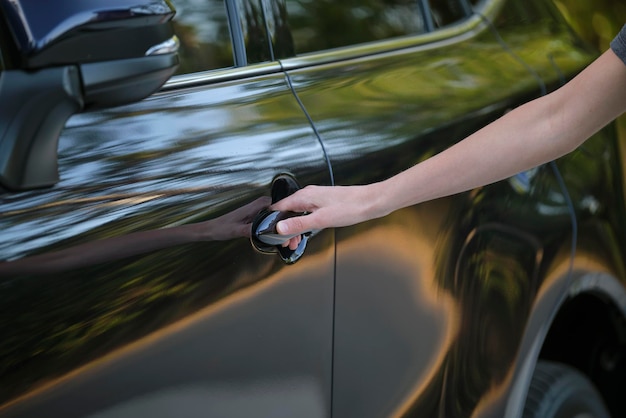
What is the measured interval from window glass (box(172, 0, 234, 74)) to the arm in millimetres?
365

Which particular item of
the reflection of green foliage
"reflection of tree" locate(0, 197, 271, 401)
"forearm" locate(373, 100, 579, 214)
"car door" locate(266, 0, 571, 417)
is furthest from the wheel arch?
the reflection of green foliage

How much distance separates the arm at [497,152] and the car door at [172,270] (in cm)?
8

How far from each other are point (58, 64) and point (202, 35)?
A: 0.57m

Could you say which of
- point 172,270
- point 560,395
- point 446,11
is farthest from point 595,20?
point 172,270

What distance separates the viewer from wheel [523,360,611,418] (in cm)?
228

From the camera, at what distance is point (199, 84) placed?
1.70 metres

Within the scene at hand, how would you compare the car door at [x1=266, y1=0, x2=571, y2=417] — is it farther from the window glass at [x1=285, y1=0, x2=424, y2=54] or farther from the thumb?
the thumb

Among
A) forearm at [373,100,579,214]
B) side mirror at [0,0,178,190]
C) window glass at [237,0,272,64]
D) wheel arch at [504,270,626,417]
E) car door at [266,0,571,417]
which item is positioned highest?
side mirror at [0,0,178,190]

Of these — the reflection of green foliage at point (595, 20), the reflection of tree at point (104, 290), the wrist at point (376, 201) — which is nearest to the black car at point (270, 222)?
the reflection of tree at point (104, 290)

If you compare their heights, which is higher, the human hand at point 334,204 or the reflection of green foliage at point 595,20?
the human hand at point 334,204

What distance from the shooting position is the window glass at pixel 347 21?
6.60ft

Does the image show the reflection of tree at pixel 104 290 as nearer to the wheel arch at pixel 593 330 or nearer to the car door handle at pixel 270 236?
the car door handle at pixel 270 236

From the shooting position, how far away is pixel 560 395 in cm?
234

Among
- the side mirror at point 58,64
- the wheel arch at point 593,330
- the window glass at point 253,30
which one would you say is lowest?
the wheel arch at point 593,330
